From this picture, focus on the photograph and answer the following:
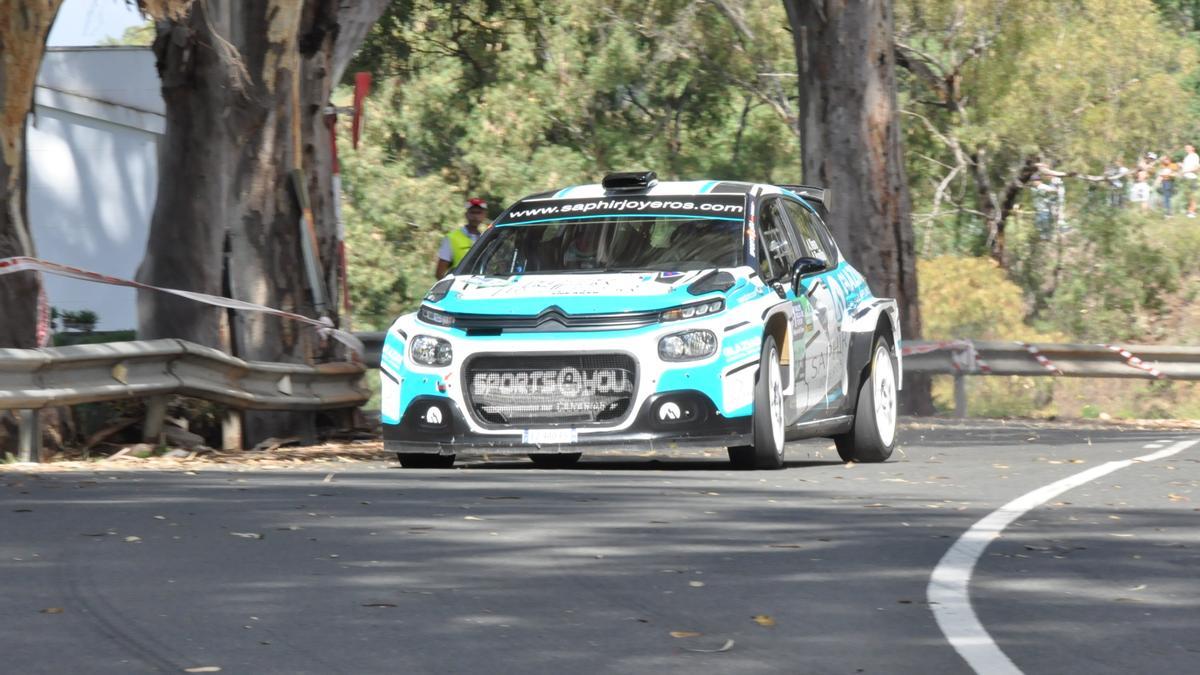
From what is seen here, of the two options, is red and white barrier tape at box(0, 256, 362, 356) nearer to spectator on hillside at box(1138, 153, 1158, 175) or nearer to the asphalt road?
the asphalt road

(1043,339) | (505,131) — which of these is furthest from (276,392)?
(505,131)

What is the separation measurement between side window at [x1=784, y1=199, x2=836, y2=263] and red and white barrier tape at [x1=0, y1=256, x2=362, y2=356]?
12.7 ft

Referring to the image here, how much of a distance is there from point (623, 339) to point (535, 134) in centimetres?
3036

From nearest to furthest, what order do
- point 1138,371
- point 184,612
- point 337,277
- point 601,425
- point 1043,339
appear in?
point 184,612 < point 601,425 < point 337,277 < point 1138,371 < point 1043,339

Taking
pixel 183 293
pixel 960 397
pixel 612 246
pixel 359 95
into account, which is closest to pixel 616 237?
pixel 612 246

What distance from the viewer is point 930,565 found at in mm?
7508

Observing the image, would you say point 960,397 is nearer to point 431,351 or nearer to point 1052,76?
point 431,351

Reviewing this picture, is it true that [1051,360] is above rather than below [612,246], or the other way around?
below

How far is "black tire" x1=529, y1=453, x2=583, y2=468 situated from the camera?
12805 millimetres

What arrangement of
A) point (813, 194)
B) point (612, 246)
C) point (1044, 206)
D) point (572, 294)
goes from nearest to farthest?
1. point (572, 294)
2. point (612, 246)
3. point (813, 194)
4. point (1044, 206)

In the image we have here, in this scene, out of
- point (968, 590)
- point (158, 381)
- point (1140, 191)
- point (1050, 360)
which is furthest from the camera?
point (1140, 191)

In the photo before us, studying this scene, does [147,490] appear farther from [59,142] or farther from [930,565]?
[59,142]

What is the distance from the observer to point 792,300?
12.0 m

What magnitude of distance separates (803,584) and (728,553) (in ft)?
2.65
